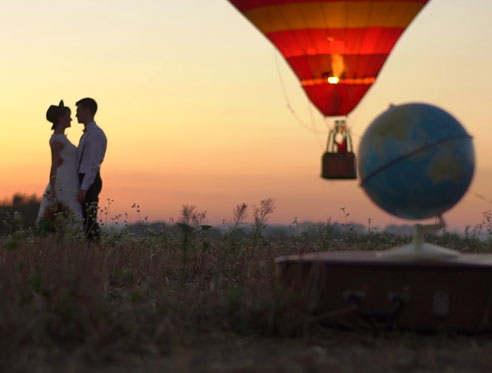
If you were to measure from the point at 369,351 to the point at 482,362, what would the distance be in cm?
89

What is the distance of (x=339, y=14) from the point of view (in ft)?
52.7

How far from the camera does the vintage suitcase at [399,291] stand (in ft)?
32.1

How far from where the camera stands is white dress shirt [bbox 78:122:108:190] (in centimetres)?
1545

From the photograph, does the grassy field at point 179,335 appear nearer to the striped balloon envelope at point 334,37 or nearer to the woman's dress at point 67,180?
the woman's dress at point 67,180

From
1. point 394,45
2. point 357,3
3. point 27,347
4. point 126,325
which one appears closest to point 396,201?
point 126,325

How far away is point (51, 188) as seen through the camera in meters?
15.8

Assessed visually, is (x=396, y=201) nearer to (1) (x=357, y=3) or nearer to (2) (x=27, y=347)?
(2) (x=27, y=347)

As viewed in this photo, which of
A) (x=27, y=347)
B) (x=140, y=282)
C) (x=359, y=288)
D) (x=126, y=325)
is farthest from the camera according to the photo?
(x=140, y=282)

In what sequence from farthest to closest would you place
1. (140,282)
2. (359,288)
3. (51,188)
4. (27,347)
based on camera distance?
1. (51,188)
2. (140,282)
3. (359,288)
4. (27,347)

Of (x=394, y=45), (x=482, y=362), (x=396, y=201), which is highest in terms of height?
(x=394, y=45)

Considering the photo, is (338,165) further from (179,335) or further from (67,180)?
(179,335)

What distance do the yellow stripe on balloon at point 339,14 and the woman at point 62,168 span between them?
3.23 meters

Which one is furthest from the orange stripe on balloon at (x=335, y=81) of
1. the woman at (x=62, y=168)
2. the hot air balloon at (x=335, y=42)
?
the woman at (x=62, y=168)

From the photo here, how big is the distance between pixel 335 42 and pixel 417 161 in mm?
7088
